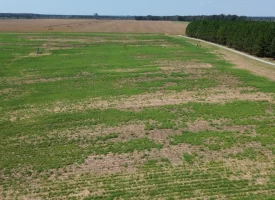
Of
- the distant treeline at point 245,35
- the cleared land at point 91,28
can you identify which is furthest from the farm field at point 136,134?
the cleared land at point 91,28

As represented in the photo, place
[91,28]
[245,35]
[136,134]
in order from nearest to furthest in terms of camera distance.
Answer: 1. [136,134]
2. [245,35]
3. [91,28]

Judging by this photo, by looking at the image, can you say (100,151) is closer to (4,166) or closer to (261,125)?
(4,166)

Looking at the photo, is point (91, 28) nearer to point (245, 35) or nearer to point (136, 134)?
point (245, 35)

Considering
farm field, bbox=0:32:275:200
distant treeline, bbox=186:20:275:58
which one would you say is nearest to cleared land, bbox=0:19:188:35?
distant treeline, bbox=186:20:275:58

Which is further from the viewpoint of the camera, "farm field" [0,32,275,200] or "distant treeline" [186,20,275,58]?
"distant treeline" [186,20,275,58]

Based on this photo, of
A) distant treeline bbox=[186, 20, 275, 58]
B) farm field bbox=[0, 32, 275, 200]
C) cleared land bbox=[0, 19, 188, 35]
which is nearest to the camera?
farm field bbox=[0, 32, 275, 200]

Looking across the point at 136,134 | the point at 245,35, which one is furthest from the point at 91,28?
the point at 136,134

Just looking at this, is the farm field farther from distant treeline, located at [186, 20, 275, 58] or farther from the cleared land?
the cleared land
